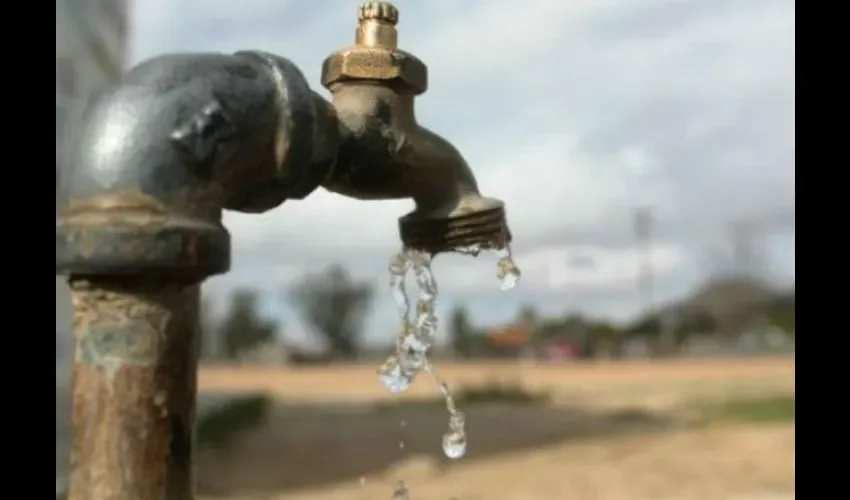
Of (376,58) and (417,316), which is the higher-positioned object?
A: (376,58)

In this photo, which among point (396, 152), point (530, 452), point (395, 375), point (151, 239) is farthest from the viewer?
point (530, 452)

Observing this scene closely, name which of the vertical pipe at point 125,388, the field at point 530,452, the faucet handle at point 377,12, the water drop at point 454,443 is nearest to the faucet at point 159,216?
the vertical pipe at point 125,388

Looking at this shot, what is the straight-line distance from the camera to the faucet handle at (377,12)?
0.80 m

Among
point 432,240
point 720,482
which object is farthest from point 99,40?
point 720,482

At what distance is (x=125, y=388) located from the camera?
584 mm

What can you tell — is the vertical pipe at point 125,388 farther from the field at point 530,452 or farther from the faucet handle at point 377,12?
the field at point 530,452

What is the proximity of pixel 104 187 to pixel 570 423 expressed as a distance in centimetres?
762

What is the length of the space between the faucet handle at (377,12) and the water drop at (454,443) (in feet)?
1.54

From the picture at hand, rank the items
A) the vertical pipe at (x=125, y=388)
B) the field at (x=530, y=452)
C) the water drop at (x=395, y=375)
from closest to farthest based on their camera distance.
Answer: the vertical pipe at (x=125, y=388)
the water drop at (x=395, y=375)
the field at (x=530, y=452)

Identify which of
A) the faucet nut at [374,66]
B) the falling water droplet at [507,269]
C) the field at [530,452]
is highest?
the faucet nut at [374,66]

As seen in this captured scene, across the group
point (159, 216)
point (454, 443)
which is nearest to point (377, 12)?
point (159, 216)

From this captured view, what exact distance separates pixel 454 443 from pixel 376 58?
0.45 meters

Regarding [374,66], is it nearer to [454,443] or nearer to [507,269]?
[507,269]
